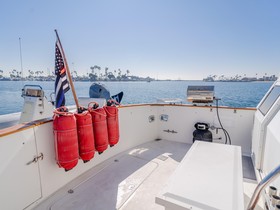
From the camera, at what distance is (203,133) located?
2555mm

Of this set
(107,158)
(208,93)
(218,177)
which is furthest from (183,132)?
(218,177)

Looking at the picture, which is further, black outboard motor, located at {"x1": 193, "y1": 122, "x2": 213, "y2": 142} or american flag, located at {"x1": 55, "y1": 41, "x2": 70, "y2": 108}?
black outboard motor, located at {"x1": 193, "y1": 122, "x2": 213, "y2": 142}

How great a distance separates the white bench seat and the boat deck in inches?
11.6

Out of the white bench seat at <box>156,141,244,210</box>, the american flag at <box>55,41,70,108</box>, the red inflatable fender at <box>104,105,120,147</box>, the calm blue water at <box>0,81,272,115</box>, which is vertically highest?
the american flag at <box>55,41,70,108</box>

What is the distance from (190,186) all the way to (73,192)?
1262mm

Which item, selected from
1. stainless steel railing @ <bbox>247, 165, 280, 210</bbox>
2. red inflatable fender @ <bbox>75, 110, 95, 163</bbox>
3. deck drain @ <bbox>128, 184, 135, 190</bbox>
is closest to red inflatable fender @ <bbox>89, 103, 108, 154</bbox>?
red inflatable fender @ <bbox>75, 110, 95, 163</bbox>

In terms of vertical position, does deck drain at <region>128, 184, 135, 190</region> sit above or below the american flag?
below

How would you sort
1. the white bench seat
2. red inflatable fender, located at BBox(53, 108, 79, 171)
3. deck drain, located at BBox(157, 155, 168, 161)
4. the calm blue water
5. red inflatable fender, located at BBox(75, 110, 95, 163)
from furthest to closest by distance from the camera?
the calm blue water
deck drain, located at BBox(157, 155, 168, 161)
red inflatable fender, located at BBox(75, 110, 95, 163)
red inflatable fender, located at BBox(53, 108, 79, 171)
the white bench seat

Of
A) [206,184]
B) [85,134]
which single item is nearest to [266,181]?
[206,184]

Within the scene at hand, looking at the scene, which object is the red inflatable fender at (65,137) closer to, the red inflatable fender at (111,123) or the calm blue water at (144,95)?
the red inflatable fender at (111,123)

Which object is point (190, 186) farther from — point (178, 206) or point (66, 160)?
point (66, 160)

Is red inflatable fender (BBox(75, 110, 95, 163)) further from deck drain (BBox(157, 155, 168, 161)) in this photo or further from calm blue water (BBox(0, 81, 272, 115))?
calm blue water (BBox(0, 81, 272, 115))

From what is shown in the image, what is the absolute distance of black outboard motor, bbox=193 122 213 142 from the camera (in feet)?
8.34

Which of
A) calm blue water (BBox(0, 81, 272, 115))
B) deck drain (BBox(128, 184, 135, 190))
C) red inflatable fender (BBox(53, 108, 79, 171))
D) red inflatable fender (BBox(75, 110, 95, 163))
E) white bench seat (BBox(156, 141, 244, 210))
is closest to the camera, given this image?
white bench seat (BBox(156, 141, 244, 210))
